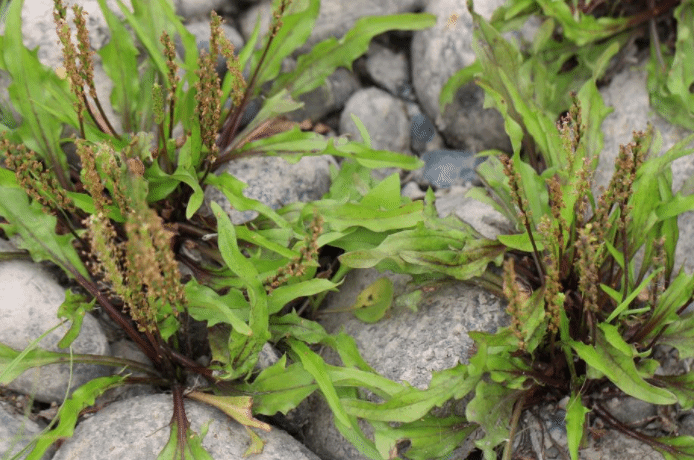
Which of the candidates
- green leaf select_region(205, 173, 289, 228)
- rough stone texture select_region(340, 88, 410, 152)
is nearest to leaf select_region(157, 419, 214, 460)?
green leaf select_region(205, 173, 289, 228)

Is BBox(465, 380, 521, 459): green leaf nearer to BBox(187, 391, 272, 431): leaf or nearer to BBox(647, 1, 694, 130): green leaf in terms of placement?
BBox(187, 391, 272, 431): leaf

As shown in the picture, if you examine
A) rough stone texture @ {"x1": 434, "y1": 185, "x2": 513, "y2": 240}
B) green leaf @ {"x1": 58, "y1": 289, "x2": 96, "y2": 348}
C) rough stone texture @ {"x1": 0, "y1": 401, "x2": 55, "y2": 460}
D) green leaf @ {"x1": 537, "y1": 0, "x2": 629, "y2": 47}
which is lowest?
rough stone texture @ {"x1": 0, "y1": 401, "x2": 55, "y2": 460}

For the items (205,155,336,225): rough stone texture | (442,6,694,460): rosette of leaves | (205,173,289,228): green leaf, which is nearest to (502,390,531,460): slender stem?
(442,6,694,460): rosette of leaves

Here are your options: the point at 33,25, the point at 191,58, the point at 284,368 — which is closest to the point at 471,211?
the point at 284,368

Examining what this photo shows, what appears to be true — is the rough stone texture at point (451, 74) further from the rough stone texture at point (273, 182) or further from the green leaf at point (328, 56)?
the rough stone texture at point (273, 182)

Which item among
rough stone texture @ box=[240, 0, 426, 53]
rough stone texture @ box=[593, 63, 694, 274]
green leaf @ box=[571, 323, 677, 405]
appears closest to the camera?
green leaf @ box=[571, 323, 677, 405]

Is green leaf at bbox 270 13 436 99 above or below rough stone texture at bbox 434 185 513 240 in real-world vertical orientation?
above

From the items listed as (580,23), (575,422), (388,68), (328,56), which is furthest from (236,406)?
(580,23)

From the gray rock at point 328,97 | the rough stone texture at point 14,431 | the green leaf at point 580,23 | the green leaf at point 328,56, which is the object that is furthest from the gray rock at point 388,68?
the rough stone texture at point 14,431

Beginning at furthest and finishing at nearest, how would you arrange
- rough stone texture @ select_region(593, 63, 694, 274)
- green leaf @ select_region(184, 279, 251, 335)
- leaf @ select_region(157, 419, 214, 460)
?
rough stone texture @ select_region(593, 63, 694, 274)
green leaf @ select_region(184, 279, 251, 335)
leaf @ select_region(157, 419, 214, 460)

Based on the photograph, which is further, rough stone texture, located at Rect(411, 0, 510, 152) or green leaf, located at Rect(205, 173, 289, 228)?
rough stone texture, located at Rect(411, 0, 510, 152)
